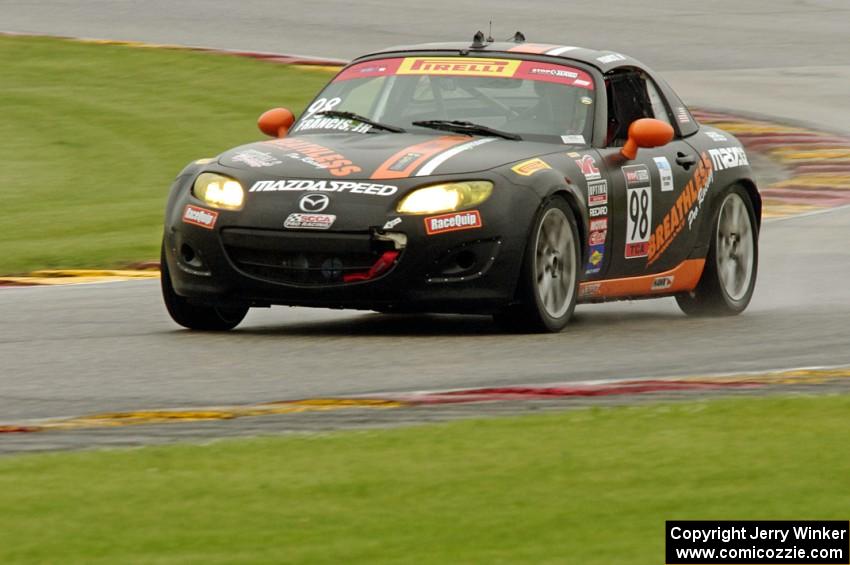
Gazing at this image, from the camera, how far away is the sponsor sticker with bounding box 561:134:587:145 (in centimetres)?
981

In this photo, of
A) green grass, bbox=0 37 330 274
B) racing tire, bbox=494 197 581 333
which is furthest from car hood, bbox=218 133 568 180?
green grass, bbox=0 37 330 274

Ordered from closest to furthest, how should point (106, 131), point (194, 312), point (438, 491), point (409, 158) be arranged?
1. point (438, 491)
2. point (409, 158)
3. point (194, 312)
4. point (106, 131)

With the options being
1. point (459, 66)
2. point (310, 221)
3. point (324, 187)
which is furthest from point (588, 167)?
point (310, 221)

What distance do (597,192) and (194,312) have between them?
195 cm

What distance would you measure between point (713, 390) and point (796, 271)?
5273 mm

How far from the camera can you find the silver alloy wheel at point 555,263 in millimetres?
9156

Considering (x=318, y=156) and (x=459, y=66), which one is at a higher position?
(x=459, y=66)

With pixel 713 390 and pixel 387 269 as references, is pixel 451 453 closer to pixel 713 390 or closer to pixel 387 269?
pixel 713 390

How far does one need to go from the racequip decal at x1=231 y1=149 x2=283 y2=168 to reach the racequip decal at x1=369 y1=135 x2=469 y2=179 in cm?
50

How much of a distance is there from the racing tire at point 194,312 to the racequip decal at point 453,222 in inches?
39.2

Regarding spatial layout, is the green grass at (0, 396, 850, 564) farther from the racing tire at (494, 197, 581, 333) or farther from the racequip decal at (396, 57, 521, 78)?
the racequip decal at (396, 57, 521, 78)

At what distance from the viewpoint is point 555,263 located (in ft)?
30.5

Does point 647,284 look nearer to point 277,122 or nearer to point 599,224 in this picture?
point 599,224

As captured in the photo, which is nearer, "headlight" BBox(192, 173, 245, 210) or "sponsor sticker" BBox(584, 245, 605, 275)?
"headlight" BBox(192, 173, 245, 210)
